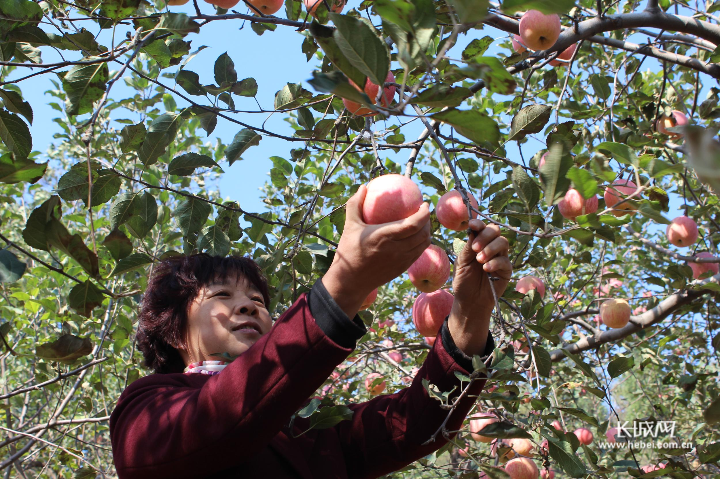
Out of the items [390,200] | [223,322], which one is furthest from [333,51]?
[223,322]

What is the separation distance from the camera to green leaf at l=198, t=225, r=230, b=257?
191cm

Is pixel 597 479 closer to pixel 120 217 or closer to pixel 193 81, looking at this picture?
pixel 120 217

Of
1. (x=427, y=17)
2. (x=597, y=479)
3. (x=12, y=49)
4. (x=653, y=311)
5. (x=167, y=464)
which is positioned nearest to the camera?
(x=427, y=17)

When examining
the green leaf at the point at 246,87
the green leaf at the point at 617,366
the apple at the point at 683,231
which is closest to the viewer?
the green leaf at the point at 246,87

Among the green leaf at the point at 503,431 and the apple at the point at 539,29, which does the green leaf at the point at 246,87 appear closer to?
the apple at the point at 539,29

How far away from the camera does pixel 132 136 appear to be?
1.83m

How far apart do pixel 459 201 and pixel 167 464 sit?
1.02m

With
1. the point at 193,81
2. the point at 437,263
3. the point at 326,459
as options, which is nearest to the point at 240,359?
the point at 326,459

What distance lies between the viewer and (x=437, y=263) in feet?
5.60

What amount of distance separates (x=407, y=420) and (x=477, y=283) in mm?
420

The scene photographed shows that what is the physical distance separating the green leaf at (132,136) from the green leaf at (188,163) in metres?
0.13

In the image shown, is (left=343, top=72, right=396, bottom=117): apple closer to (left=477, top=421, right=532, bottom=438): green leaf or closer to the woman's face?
the woman's face

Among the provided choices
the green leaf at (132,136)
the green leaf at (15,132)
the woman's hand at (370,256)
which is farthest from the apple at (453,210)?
the green leaf at (15,132)

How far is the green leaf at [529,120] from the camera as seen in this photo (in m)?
1.51
